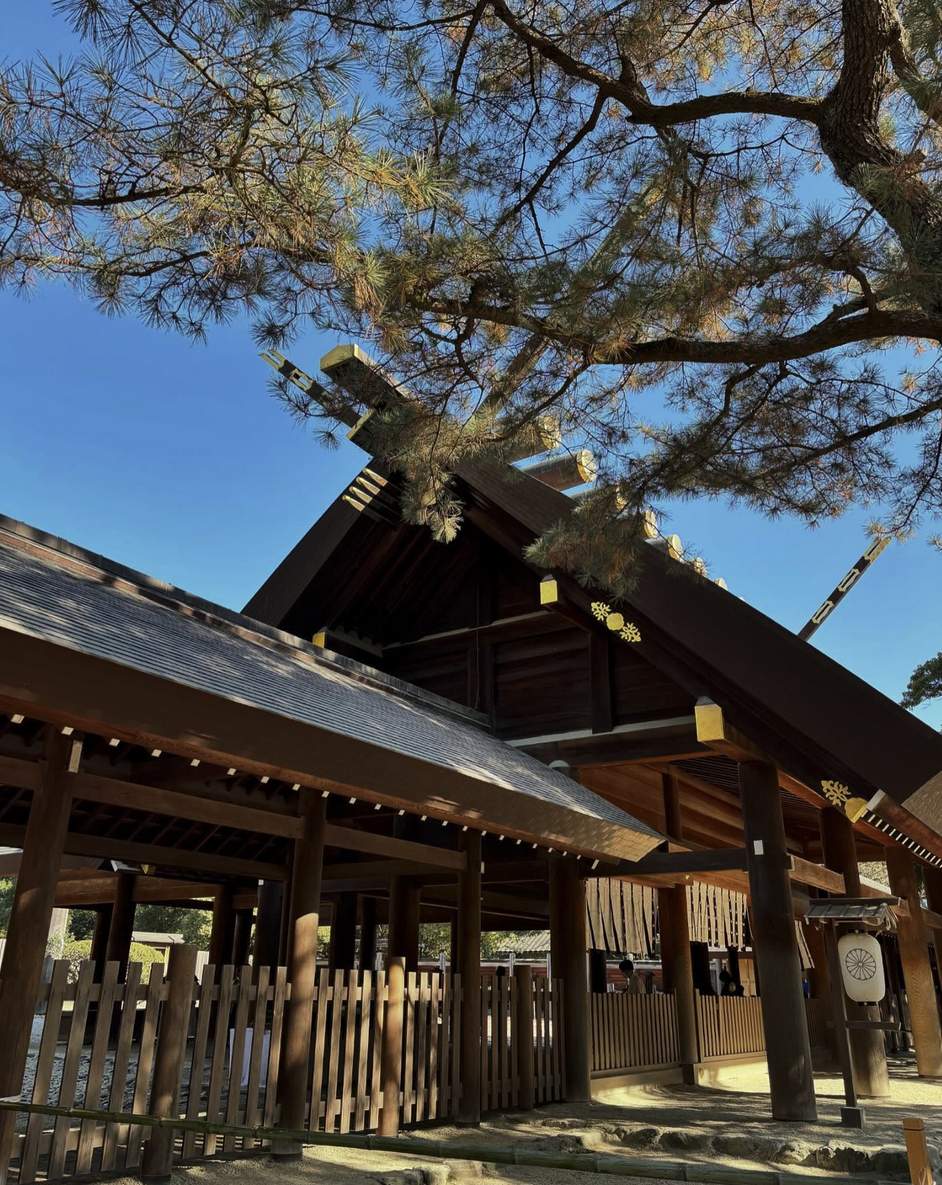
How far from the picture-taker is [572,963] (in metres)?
8.20

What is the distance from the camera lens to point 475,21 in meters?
4.78

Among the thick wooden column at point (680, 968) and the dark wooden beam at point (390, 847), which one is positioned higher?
the dark wooden beam at point (390, 847)

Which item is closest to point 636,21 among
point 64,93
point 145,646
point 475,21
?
point 475,21

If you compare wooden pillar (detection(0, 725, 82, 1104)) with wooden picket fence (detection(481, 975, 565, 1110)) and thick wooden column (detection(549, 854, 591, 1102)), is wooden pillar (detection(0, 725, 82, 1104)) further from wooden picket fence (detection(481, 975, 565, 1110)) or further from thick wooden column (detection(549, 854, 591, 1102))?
thick wooden column (detection(549, 854, 591, 1102))

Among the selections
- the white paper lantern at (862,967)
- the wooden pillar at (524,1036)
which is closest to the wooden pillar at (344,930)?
the wooden pillar at (524,1036)

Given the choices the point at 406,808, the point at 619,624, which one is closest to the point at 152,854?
the point at 406,808

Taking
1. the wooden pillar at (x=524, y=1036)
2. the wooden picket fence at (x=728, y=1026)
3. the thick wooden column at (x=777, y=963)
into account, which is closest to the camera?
the thick wooden column at (x=777, y=963)

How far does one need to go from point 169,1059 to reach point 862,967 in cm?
542

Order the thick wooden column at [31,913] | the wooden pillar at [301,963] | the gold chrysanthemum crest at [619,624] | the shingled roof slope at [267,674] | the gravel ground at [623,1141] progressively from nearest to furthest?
the thick wooden column at [31,913] → the shingled roof slope at [267,674] → the gravel ground at [623,1141] → the wooden pillar at [301,963] → the gold chrysanthemum crest at [619,624]

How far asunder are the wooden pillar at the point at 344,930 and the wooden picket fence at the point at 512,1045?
9.52ft

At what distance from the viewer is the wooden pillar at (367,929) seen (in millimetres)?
12336

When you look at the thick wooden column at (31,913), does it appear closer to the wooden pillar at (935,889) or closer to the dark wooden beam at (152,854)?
the dark wooden beam at (152,854)

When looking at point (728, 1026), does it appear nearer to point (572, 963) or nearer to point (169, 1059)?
point (572, 963)


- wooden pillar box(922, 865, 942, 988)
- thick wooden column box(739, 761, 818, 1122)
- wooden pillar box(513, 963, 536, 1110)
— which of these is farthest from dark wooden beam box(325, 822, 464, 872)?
wooden pillar box(922, 865, 942, 988)
